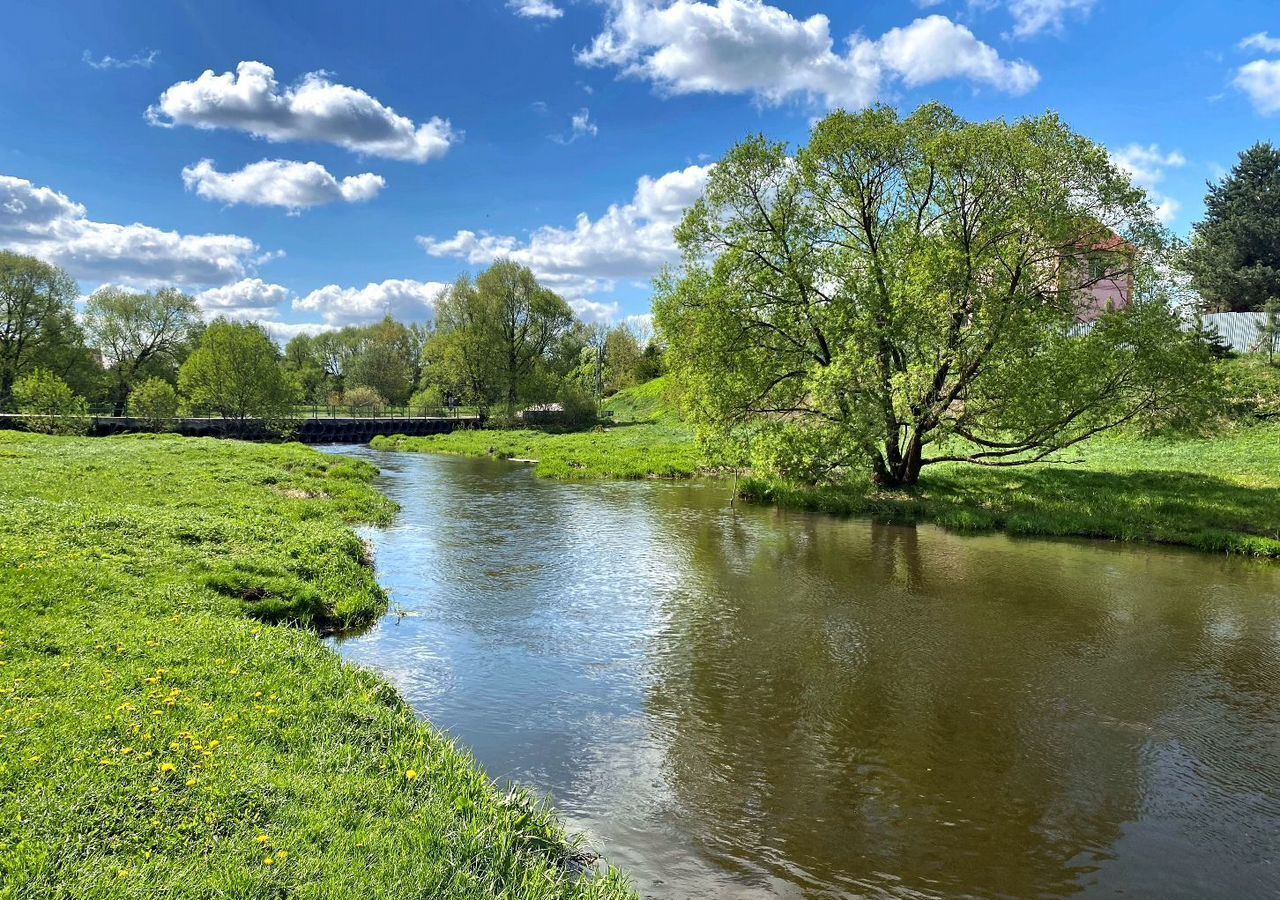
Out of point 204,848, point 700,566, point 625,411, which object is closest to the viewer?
point 204,848

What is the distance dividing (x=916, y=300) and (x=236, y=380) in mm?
57347

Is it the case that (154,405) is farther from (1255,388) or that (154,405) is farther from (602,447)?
(1255,388)

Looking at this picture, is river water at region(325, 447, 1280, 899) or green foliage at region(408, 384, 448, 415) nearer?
river water at region(325, 447, 1280, 899)

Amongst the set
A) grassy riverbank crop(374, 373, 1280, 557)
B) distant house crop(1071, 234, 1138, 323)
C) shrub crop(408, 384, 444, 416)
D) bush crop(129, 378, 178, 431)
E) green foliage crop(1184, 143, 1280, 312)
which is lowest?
grassy riverbank crop(374, 373, 1280, 557)

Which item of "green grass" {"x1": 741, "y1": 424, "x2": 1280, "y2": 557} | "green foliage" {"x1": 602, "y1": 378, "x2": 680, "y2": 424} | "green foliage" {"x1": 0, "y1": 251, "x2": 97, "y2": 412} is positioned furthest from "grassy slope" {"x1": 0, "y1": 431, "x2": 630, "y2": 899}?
"green foliage" {"x1": 0, "y1": 251, "x2": 97, "y2": 412}

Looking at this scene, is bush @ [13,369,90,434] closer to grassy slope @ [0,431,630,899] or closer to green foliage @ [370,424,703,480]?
green foliage @ [370,424,703,480]

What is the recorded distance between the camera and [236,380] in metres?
60.8

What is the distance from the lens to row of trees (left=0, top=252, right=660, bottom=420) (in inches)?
2404

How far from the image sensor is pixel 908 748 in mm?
8953

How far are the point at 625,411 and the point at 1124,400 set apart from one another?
206 feet

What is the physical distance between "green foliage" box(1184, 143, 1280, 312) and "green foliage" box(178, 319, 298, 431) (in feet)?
241

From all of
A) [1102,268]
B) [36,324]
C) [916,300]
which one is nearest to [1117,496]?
[1102,268]

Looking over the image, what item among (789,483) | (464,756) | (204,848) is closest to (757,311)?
(789,483)

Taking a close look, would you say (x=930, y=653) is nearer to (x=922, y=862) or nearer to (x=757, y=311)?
(x=922, y=862)
